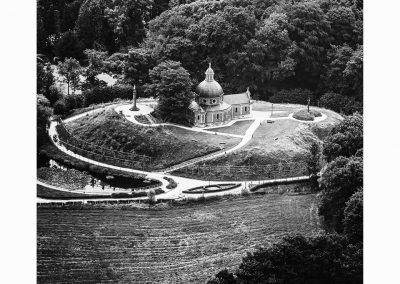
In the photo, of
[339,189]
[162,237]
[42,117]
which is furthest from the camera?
[42,117]

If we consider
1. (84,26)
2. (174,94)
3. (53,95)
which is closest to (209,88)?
(174,94)

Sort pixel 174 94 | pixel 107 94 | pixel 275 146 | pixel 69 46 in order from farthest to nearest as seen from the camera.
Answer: pixel 107 94 → pixel 69 46 → pixel 174 94 → pixel 275 146

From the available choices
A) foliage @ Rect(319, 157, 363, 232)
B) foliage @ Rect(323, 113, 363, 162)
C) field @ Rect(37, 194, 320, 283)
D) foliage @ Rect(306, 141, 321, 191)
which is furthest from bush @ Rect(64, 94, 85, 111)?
foliage @ Rect(319, 157, 363, 232)

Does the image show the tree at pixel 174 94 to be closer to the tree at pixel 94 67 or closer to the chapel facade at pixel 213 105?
the chapel facade at pixel 213 105

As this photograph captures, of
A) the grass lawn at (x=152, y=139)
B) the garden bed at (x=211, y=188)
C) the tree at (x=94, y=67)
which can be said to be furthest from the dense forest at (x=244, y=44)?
the garden bed at (x=211, y=188)

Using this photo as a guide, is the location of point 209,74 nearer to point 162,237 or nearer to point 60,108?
point 60,108

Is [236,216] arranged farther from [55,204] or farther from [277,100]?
[277,100]
